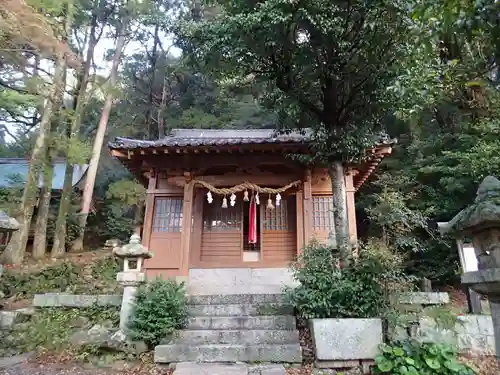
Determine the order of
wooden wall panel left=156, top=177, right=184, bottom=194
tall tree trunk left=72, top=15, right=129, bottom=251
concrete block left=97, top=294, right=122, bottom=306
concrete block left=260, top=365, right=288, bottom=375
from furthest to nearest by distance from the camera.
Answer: tall tree trunk left=72, top=15, right=129, bottom=251
wooden wall panel left=156, top=177, right=184, bottom=194
concrete block left=97, top=294, right=122, bottom=306
concrete block left=260, top=365, right=288, bottom=375

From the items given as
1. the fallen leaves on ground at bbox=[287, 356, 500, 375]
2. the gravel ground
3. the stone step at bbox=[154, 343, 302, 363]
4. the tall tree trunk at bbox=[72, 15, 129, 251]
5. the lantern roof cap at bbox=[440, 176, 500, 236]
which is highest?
the tall tree trunk at bbox=[72, 15, 129, 251]

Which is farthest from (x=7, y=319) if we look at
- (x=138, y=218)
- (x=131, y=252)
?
(x=138, y=218)

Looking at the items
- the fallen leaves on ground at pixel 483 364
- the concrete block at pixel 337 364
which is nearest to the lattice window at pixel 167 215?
the concrete block at pixel 337 364

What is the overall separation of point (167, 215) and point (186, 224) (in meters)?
0.81

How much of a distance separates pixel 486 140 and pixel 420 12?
790cm

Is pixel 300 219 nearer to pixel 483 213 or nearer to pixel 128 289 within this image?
pixel 128 289

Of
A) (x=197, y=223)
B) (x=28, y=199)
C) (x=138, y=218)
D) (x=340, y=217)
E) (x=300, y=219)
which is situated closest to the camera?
(x=340, y=217)

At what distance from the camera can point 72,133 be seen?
1233 cm

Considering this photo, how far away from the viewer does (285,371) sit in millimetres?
4469

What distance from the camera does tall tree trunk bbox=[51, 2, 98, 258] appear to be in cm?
1199

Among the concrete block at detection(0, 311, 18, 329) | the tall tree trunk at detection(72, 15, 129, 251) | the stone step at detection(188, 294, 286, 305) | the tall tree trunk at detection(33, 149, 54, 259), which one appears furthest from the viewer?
the tall tree trunk at detection(72, 15, 129, 251)

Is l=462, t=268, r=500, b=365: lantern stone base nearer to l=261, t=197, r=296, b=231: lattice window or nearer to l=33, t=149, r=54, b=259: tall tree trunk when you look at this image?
l=261, t=197, r=296, b=231: lattice window

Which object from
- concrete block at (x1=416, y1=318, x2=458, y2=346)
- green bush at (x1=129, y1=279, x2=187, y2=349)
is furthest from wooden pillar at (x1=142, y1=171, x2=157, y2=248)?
concrete block at (x1=416, y1=318, x2=458, y2=346)

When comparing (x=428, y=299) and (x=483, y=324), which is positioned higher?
(x=428, y=299)
